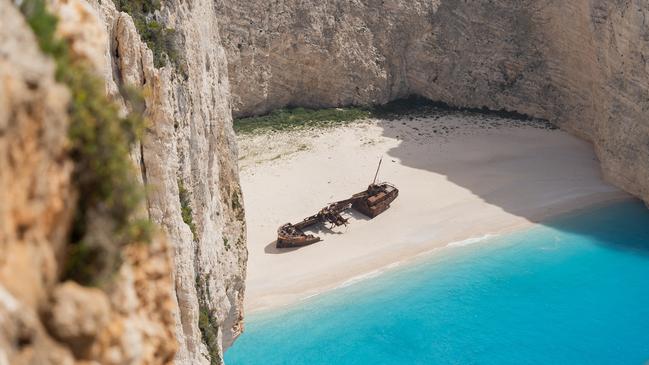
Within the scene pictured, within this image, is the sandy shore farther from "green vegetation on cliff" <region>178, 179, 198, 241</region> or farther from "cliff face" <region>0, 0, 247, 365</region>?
"cliff face" <region>0, 0, 247, 365</region>

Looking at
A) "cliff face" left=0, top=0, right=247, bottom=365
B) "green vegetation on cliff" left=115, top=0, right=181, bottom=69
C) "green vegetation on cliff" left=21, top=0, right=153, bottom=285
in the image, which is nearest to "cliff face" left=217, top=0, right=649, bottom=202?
"green vegetation on cliff" left=115, top=0, right=181, bottom=69

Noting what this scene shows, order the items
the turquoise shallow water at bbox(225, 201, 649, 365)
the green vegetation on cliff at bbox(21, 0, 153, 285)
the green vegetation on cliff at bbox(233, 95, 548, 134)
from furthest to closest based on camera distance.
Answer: the green vegetation on cliff at bbox(233, 95, 548, 134), the turquoise shallow water at bbox(225, 201, 649, 365), the green vegetation on cliff at bbox(21, 0, 153, 285)

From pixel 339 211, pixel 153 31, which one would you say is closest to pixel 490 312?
pixel 339 211

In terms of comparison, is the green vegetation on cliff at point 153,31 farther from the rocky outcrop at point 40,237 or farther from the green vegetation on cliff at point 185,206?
the rocky outcrop at point 40,237

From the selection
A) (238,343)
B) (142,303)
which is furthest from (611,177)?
(142,303)

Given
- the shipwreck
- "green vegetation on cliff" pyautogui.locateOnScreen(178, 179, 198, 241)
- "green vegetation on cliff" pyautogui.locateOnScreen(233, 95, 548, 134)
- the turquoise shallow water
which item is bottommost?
the turquoise shallow water

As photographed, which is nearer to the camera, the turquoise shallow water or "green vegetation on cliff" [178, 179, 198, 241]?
"green vegetation on cliff" [178, 179, 198, 241]

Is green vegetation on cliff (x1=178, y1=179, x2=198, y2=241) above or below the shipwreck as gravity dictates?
above

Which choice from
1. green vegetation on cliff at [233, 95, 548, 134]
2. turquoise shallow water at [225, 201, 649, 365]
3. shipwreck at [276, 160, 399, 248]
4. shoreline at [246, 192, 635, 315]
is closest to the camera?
turquoise shallow water at [225, 201, 649, 365]
